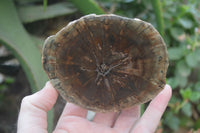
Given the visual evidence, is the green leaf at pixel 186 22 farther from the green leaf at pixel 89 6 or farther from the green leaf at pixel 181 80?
the green leaf at pixel 89 6

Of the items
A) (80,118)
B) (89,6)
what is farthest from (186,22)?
(80,118)

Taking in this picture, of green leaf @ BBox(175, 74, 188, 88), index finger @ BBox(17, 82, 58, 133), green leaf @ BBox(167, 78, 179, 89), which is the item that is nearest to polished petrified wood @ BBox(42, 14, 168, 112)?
index finger @ BBox(17, 82, 58, 133)

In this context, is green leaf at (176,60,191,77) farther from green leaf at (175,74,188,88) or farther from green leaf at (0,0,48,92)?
green leaf at (0,0,48,92)

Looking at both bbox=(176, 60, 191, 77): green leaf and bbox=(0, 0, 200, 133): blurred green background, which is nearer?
bbox=(0, 0, 200, 133): blurred green background

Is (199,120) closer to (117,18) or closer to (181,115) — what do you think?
(181,115)

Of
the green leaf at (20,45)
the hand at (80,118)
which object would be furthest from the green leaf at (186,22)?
the green leaf at (20,45)

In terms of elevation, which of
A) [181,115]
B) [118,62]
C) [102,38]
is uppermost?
[102,38]

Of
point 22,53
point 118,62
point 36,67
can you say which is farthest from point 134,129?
point 22,53
